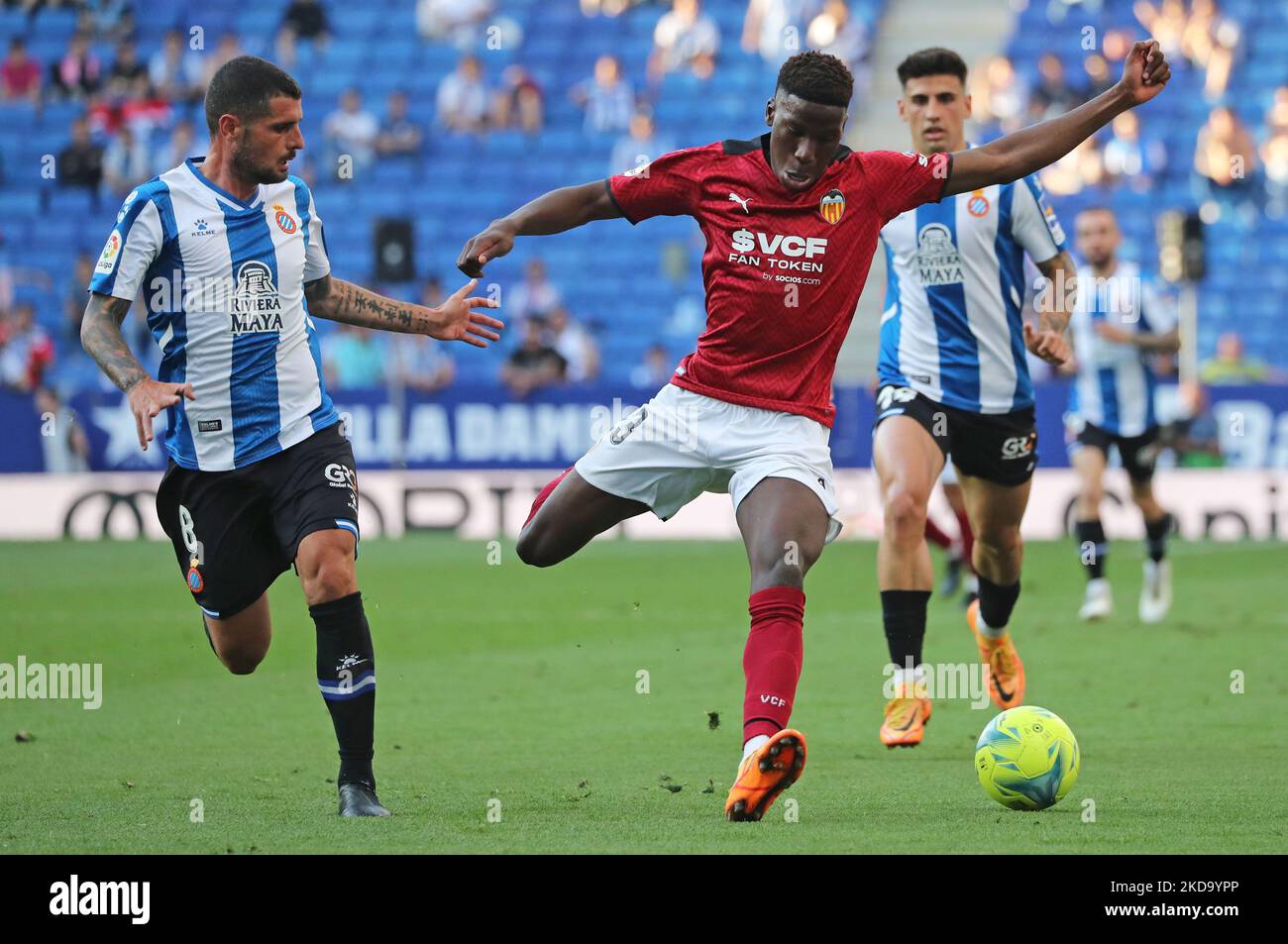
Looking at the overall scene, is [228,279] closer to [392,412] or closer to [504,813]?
[504,813]

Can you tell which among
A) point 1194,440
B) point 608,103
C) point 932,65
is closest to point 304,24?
point 608,103

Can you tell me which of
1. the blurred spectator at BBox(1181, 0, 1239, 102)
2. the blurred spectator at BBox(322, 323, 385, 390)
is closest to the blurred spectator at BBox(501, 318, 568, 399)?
the blurred spectator at BBox(322, 323, 385, 390)

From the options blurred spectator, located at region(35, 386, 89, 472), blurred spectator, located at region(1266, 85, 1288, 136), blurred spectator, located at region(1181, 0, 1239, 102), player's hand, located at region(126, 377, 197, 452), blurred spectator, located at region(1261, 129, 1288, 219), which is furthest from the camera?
blurred spectator, located at region(1181, 0, 1239, 102)

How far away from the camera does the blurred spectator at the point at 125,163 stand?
2578cm

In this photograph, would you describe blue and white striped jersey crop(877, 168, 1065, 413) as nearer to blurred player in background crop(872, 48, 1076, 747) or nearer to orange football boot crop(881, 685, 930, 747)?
blurred player in background crop(872, 48, 1076, 747)

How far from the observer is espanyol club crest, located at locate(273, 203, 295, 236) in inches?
265

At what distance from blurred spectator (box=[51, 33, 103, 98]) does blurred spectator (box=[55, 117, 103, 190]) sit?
3.56ft

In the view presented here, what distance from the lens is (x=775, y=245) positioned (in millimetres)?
6430

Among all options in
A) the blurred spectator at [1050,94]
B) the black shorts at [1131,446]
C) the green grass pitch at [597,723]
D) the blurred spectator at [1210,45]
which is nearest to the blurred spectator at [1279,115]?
the blurred spectator at [1210,45]

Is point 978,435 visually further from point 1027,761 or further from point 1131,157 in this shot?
point 1131,157

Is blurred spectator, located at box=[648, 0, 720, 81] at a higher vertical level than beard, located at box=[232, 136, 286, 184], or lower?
higher

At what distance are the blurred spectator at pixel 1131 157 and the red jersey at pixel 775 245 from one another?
1913 cm

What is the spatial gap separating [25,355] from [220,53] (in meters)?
5.64

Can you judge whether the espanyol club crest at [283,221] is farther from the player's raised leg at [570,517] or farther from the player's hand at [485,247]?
the player's raised leg at [570,517]
